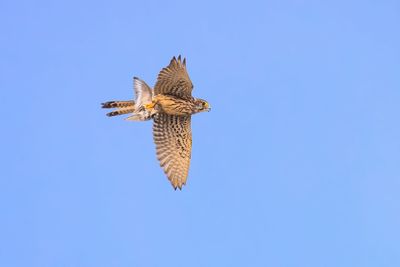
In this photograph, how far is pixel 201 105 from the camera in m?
21.2

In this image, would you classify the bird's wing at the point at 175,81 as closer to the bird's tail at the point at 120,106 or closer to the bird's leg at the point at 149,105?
the bird's leg at the point at 149,105

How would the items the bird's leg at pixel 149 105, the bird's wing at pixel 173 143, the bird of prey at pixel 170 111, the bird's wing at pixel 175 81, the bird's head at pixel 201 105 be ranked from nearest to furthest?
the bird's wing at pixel 175 81 → the bird of prey at pixel 170 111 → the bird's leg at pixel 149 105 → the bird's head at pixel 201 105 → the bird's wing at pixel 173 143

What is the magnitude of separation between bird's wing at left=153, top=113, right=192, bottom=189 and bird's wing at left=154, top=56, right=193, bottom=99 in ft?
2.80

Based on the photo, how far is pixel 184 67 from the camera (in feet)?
65.8

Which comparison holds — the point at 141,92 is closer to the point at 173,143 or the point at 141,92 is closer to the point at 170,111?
the point at 170,111

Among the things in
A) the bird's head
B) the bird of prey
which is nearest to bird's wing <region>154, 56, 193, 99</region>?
the bird of prey

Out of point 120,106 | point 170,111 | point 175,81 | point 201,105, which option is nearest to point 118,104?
point 120,106

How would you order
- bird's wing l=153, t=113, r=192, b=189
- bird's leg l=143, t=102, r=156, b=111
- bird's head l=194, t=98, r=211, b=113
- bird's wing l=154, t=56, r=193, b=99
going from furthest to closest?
bird's wing l=153, t=113, r=192, b=189 < bird's head l=194, t=98, r=211, b=113 < bird's leg l=143, t=102, r=156, b=111 < bird's wing l=154, t=56, r=193, b=99

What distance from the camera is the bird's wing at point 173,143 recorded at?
21391 mm

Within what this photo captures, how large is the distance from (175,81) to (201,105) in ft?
3.88

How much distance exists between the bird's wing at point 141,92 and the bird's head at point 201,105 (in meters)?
1.23

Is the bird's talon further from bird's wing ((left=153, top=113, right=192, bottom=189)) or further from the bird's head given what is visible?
Result: the bird's head

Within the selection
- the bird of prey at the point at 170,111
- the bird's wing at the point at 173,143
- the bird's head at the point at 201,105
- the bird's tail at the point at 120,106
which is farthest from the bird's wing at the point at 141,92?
the bird's head at the point at 201,105

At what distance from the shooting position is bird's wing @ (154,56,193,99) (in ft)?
65.4
